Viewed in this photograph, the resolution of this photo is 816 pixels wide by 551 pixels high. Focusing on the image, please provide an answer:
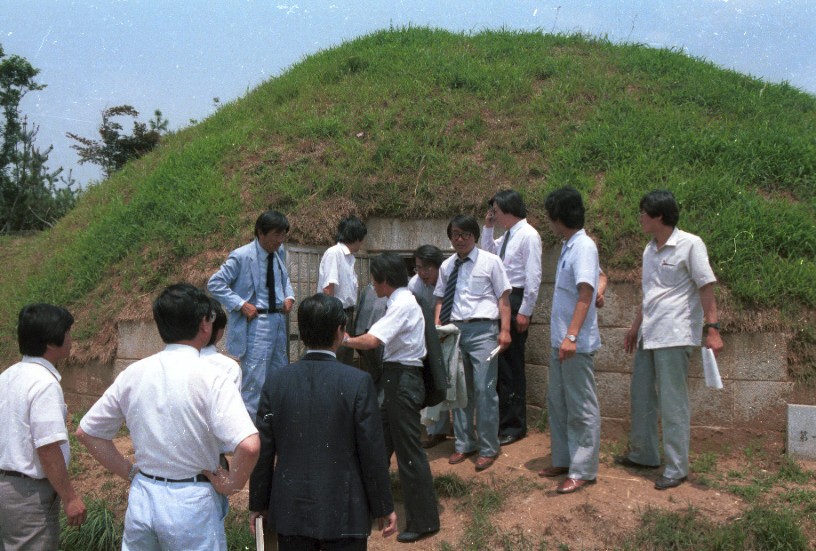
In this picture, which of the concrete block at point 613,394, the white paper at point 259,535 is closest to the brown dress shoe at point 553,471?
the concrete block at point 613,394

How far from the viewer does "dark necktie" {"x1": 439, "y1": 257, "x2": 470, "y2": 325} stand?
551 cm

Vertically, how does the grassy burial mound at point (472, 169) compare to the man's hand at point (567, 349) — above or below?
above

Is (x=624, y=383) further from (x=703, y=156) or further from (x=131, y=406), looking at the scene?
(x=131, y=406)

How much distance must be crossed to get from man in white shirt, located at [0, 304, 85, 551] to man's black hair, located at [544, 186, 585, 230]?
317cm

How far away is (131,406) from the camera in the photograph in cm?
259

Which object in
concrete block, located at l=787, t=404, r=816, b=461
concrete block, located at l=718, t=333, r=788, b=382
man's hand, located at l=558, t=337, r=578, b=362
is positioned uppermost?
man's hand, located at l=558, t=337, r=578, b=362

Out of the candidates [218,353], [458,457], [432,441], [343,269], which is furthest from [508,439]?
[218,353]

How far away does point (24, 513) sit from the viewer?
119 inches

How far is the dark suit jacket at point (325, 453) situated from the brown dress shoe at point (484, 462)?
8.05ft

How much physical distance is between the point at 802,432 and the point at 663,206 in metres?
2.02

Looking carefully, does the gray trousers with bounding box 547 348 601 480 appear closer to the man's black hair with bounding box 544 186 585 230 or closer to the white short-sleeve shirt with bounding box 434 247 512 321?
the white short-sleeve shirt with bounding box 434 247 512 321

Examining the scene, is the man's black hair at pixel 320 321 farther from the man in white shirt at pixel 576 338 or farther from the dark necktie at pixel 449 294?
the dark necktie at pixel 449 294

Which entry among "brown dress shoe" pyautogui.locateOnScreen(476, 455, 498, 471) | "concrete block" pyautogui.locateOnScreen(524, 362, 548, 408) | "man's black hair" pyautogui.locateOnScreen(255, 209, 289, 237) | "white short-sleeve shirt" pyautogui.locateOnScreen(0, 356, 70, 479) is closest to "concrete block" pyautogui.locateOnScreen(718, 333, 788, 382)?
"concrete block" pyautogui.locateOnScreen(524, 362, 548, 408)

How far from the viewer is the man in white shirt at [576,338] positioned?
4.68 meters
